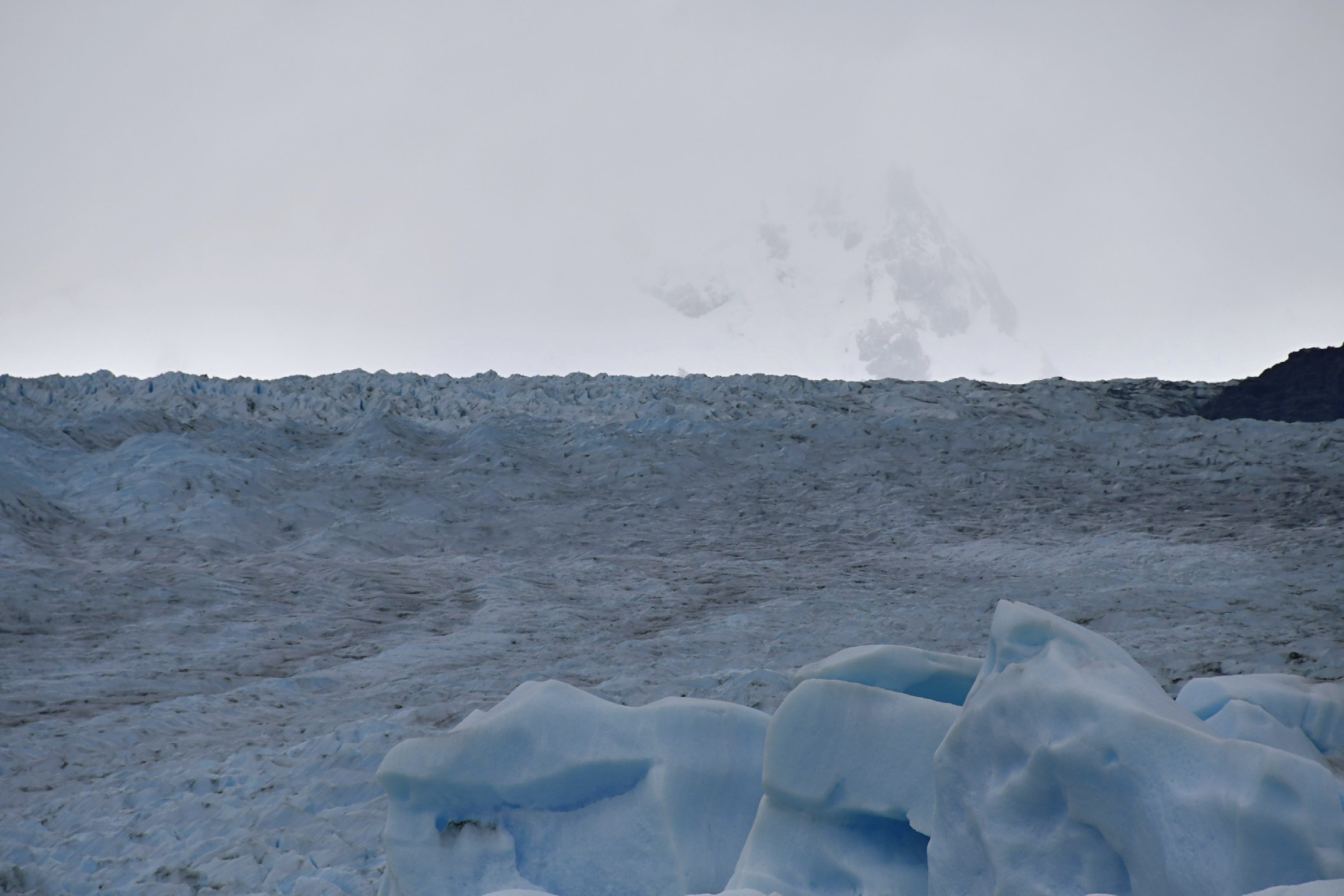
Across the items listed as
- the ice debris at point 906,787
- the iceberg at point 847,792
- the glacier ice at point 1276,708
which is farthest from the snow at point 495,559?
the glacier ice at point 1276,708

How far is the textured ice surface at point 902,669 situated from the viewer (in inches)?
125

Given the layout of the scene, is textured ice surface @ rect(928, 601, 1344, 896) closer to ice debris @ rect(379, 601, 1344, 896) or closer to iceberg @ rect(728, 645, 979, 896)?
ice debris @ rect(379, 601, 1344, 896)

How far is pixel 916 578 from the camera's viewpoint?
7523 mm

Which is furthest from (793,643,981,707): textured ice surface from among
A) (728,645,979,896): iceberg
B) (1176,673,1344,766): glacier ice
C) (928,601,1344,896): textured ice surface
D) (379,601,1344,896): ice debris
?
(1176,673,1344,766): glacier ice

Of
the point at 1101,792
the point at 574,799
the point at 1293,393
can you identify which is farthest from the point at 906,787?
the point at 1293,393

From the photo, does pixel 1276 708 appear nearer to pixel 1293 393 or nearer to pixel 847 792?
pixel 847 792

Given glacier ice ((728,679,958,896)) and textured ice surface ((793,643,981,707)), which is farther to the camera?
textured ice surface ((793,643,981,707))

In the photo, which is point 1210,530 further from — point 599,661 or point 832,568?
point 599,661

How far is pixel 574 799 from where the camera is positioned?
3.10 m

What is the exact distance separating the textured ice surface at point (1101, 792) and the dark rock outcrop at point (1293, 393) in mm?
14008

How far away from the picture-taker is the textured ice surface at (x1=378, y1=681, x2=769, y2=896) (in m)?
2.93

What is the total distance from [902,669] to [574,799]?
1.13 metres

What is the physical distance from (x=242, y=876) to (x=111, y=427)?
1005 cm

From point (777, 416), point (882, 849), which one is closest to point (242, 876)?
point (882, 849)
